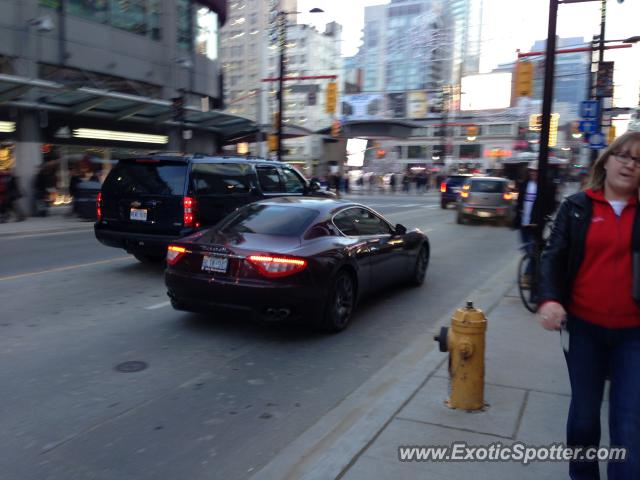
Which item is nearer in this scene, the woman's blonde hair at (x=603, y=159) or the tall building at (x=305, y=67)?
the woman's blonde hair at (x=603, y=159)

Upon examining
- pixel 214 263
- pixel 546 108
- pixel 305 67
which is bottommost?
pixel 214 263

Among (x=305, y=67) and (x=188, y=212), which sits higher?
(x=305, y=67)

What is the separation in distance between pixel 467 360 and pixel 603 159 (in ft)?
5.97

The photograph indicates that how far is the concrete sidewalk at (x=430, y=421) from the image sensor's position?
10.9ft

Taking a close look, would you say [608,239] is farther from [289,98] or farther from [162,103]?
[289,98]

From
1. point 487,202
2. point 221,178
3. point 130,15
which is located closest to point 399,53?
point 130,15

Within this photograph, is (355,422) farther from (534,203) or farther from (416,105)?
(416,105)

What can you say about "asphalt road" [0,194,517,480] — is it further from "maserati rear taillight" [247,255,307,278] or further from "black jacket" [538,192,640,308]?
Answer: "black jacket" [538,192,640,308]

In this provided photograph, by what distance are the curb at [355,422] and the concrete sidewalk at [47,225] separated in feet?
42.7

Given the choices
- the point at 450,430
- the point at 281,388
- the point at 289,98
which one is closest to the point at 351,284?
the point at 281,388

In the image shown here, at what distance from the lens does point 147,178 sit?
9.32 m

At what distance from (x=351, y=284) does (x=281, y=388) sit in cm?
215

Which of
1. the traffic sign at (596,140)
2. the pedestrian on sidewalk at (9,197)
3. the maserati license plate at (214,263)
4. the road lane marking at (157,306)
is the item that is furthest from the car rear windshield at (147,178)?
the traffic sign at (596,140)

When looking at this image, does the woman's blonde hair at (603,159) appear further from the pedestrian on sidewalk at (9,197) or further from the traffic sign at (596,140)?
the pedestrian on sidewalk at (9,197)
